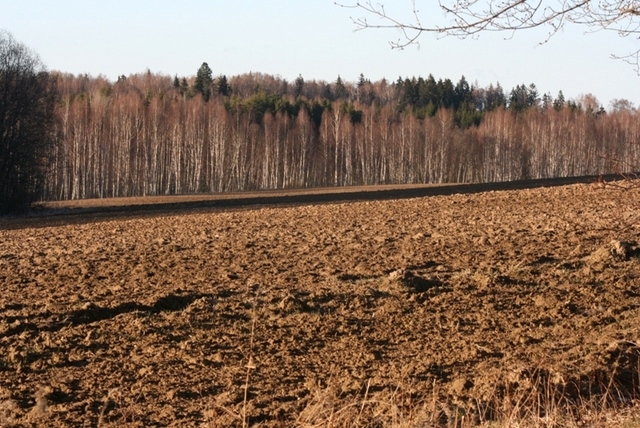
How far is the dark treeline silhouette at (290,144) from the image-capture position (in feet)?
234

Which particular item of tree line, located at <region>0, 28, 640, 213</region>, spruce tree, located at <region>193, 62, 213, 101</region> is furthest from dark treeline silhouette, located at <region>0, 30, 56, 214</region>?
spruce tree, located at <region>193, 62, 213, 101</region>

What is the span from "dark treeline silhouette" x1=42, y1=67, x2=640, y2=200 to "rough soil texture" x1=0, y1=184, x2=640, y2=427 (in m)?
50.8

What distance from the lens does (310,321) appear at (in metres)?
11.8

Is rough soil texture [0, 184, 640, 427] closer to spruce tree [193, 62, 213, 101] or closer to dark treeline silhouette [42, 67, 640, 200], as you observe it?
dark treeline silhouette [42, 67, 640, 200]

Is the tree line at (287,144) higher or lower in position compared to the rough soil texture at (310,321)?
higher

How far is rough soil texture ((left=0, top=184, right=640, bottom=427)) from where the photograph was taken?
Answer: 8.26 meters

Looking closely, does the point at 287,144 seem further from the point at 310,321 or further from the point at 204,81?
the point at 310,321

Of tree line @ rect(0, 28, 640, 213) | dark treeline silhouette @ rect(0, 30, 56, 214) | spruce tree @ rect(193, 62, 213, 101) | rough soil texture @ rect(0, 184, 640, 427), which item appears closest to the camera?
rough soil texture @ rect(0, 184, 640, 427)

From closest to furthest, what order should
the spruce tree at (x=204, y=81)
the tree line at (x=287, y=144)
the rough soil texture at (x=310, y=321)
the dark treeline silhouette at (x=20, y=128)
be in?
the rough soil texture at (x=310, y=321), the dark treeline silhouette at (x=20, y=128), the tree line at (x=287, y=144), the spruce tree at (x=204, y=81)

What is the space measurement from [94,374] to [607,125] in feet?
297

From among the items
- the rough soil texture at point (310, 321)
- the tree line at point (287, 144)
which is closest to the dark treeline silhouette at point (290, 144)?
the tree line at point (287, 144)

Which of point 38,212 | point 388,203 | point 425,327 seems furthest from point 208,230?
point 38,212

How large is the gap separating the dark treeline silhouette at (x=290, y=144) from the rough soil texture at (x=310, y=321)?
50.8m

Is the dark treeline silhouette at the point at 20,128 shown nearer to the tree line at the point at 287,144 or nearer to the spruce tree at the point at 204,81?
the tree line at the point at 287,144
